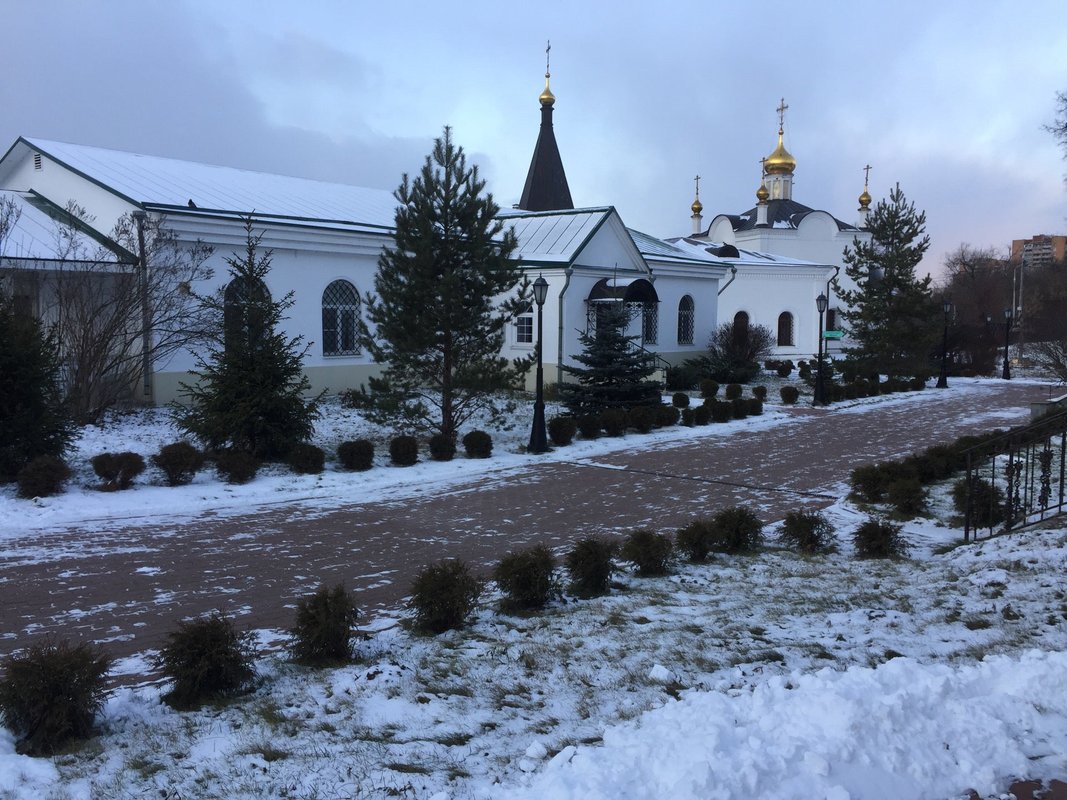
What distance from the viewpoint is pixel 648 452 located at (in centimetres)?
1570

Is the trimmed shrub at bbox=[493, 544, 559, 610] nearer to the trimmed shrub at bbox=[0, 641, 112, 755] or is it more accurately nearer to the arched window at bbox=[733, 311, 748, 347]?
the trimmed shrub at bbox=[0, 641, 112, 755]

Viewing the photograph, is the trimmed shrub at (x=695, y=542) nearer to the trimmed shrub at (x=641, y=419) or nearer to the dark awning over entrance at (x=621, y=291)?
the trimmed shrub at (x=641, y=419)

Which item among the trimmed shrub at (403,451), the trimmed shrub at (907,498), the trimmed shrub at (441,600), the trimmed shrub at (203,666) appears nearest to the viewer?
the trimmed shrub at (203,666)

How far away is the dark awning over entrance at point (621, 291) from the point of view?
2469 cm

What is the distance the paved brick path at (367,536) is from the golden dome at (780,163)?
42601 mm

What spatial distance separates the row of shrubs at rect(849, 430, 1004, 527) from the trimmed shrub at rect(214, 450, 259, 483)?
854 cm

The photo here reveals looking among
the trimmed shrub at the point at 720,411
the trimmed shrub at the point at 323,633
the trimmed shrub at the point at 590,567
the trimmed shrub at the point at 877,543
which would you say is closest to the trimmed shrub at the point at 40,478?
the trimmed shrub at the point at 323,633

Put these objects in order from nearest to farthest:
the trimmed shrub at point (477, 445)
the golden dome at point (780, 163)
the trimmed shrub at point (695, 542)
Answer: the trimmed shrub at point (695, 542) < the trimmed shrub at point (477, 445) < the golden dome at point (780, 163)

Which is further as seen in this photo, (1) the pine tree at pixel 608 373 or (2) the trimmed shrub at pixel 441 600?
(1) the pine tree at pixel 608 373

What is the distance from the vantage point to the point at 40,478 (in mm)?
10570

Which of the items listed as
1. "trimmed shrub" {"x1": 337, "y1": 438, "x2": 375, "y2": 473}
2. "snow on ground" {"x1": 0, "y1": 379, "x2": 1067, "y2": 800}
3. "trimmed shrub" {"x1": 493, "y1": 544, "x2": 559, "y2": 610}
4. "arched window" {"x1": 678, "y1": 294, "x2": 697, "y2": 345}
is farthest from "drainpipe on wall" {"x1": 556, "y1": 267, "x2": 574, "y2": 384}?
"snow on ground" {"x1": 0, "y1": 379, "x2": 1067, "y2": 800}

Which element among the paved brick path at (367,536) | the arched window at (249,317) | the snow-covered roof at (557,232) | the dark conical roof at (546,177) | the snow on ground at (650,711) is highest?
the dark conical roof at (546,177)

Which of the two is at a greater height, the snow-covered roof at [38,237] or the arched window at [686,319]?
the snow-covered roof at [38,237]

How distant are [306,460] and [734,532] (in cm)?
687
